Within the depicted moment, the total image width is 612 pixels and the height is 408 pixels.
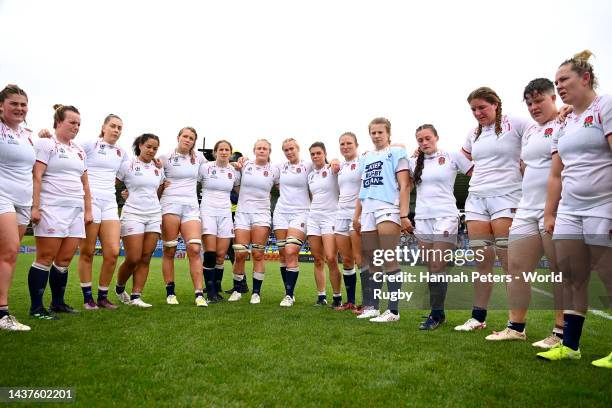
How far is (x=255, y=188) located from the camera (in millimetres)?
7781

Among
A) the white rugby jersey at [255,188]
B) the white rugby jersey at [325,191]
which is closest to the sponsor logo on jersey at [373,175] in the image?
the white rugby jersey at [325,191]

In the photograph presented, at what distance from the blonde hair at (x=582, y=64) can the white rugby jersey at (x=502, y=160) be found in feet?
3.60

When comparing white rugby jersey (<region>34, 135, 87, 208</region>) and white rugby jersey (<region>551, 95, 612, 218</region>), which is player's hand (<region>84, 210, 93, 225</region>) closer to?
white rugby jersey (<region>34, 135, 87, 208</region>)

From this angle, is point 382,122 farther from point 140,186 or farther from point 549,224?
point 140,186

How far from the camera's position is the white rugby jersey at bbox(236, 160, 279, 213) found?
25.3 feet

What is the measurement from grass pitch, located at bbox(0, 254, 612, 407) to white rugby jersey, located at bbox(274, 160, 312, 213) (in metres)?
2.15

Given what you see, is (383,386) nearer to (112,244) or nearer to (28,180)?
(28,180)

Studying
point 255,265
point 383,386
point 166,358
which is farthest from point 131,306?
point 383,386

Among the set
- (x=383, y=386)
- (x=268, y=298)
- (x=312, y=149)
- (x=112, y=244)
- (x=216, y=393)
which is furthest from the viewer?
(x=268, y=298)

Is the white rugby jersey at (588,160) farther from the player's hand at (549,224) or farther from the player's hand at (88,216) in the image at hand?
the player's hand at (88,216)

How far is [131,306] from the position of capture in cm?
680

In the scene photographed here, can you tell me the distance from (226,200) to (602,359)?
17.9ft

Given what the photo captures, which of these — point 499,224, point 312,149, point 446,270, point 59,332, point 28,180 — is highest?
point 312,149

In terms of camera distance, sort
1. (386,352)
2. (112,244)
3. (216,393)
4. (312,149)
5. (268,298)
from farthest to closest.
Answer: (268,298), (312,149), (112,244), (386,352), (216,393)
